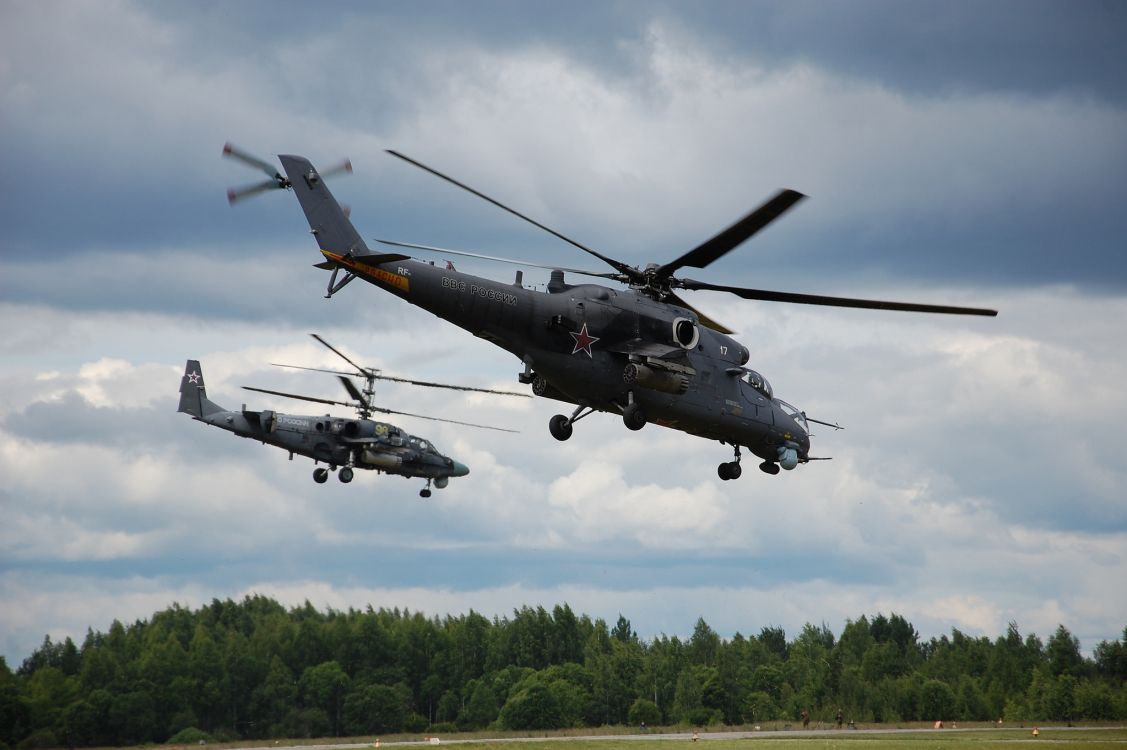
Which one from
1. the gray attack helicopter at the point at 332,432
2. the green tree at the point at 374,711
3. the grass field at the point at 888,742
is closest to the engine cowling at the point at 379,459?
the gray attack helicopter at the point at 332,432

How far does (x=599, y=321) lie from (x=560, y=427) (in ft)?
13.4

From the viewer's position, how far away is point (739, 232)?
3722 cm

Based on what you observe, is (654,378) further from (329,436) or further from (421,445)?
(421,445)

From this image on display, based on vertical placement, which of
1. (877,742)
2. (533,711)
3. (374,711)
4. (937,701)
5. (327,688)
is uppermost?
(327,688)

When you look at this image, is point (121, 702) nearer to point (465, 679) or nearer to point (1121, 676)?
point (465, 679)

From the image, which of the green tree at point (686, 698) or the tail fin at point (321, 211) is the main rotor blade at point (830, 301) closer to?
the tail fin at point (321, 211)

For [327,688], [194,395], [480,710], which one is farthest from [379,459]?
[480,710]

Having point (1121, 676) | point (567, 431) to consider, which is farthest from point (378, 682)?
point (567, 431)

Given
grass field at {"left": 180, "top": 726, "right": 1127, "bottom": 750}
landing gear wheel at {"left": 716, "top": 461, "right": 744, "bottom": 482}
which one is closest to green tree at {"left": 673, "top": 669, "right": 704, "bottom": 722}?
grass field at {"left": 180, "top": 726, "right": 1127, "bottom": 750}

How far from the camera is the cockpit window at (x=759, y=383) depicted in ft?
151

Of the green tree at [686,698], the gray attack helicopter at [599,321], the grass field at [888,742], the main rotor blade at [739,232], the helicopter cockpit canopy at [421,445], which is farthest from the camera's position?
the green tree at [686,698]

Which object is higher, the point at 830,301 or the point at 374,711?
the point at 830,301

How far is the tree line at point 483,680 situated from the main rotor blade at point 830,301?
6528 centimetres

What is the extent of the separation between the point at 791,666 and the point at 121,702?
64.0m
